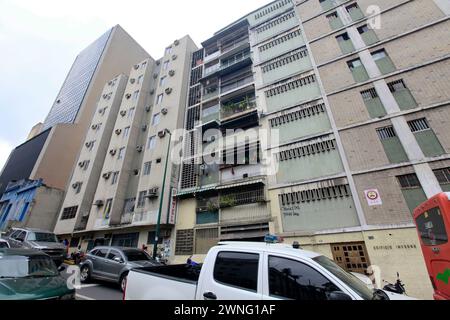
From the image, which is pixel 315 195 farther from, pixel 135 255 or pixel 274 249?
pixel 274 249

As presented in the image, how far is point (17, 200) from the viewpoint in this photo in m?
26.1

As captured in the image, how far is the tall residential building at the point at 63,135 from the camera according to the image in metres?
25.5

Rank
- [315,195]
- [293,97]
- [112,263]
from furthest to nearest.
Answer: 1. [293,97]
2. [315,195]
3. [112,263]

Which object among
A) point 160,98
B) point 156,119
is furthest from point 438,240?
point 160,98

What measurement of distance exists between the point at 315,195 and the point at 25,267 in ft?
40.9

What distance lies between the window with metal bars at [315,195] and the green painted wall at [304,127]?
386cm

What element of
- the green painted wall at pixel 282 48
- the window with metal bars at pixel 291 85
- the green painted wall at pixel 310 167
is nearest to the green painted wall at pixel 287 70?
the window with metal bars at pixel 291 85

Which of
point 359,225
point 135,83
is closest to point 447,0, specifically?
point 359,225

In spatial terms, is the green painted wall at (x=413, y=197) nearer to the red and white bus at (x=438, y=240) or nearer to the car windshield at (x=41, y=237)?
the red and white bus at (x=438, y=240)

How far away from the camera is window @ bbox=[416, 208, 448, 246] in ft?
14.0

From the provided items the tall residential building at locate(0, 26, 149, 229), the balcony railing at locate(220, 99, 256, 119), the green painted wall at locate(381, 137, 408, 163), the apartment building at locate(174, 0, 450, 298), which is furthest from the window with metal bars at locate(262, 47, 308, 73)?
the tall residential building at locate(0, 26, 149, 229)

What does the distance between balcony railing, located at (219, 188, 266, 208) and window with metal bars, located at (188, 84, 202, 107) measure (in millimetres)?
11320
